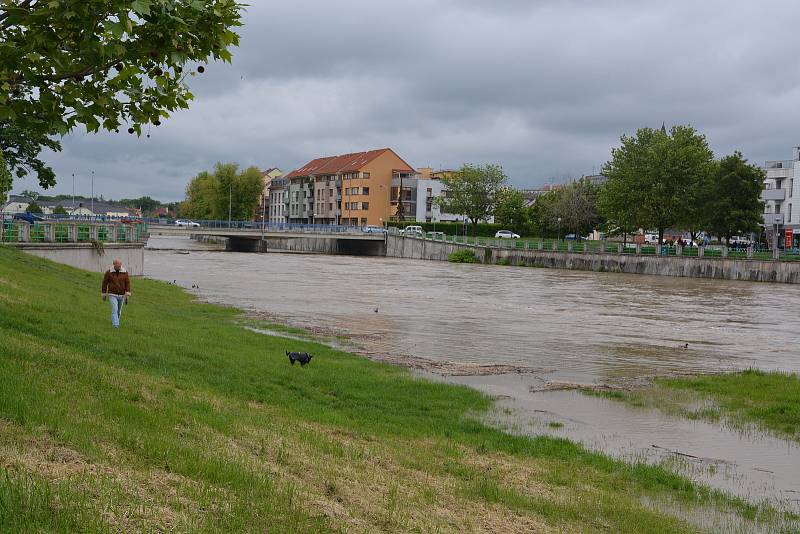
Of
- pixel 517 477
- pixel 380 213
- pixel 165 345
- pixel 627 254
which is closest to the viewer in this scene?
pixel 517 477

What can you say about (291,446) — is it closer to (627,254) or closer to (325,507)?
(325,507)

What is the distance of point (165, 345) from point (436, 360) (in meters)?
7.69

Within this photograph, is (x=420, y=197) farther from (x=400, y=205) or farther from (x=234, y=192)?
(x=234, y=192)

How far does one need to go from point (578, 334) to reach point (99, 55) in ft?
79.2

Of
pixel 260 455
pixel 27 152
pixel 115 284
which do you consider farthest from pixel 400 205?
pixel 260 455

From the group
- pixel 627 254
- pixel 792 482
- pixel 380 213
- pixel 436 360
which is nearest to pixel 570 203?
pixel 627 254

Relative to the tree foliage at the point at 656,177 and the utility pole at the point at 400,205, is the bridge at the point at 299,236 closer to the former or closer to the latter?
the utility pole at the point at 400,205

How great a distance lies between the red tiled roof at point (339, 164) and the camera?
150 metres

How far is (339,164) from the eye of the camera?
160 metres

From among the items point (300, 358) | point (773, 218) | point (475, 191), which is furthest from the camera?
point (475, 191)

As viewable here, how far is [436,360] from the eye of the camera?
2191 cm

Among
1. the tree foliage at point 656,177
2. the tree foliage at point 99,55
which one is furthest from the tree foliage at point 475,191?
the tree foliage at point 99,55

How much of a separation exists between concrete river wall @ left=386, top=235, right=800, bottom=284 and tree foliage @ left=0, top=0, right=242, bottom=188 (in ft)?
224

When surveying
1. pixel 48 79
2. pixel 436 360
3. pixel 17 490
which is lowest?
pixel 436 360
